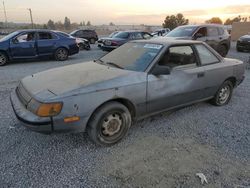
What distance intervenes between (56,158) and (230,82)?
3881 millimetres

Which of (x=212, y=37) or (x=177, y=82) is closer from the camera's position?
(x=177, y=82)

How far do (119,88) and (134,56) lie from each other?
0.97 metres

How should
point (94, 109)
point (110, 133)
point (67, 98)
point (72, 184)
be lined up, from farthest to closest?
point (110, 133), point (94, 109), point (67, 98), point (72, 184)

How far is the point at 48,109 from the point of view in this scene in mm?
2828

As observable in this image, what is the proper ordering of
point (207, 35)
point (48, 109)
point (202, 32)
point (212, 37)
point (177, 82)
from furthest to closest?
point (212, 37) < point (207, 35) < point (202, 32) < point (177, 82) < point (48, 109)

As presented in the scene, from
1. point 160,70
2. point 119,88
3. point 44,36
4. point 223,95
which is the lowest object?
point 223,95

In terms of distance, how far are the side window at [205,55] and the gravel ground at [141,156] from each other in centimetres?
108

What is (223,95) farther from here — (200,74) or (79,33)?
(79,33)

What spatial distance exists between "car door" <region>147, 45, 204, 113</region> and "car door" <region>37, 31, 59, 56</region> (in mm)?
7959

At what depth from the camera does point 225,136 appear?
12.2 feet

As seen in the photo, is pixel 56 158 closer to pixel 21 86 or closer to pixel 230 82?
pixel 21 86

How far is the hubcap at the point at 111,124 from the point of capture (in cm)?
329

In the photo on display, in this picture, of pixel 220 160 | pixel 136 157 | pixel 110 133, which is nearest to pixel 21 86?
pixel 110 133

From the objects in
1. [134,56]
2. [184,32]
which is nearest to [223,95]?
[134,56]
